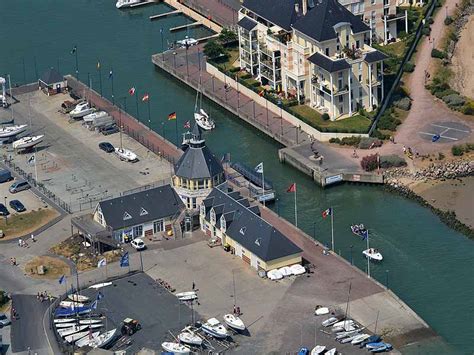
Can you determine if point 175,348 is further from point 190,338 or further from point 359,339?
point 359,339

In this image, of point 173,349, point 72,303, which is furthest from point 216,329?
point 72,303

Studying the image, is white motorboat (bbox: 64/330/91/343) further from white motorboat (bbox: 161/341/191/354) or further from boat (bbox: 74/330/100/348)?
white motorboat (bbox: 161/341/191/354)

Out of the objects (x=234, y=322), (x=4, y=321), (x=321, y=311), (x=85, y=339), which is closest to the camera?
(x=85, y=339)

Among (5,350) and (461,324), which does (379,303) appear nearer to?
(461,324)

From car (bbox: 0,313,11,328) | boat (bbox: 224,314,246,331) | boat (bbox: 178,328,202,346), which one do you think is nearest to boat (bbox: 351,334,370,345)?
boat (bbox: 224,314,246,331)

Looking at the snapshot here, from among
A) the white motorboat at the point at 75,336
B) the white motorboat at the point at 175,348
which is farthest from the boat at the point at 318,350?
the white motorboat at the point at 75,336

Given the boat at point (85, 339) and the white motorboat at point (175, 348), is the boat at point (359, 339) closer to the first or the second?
the white motorboat at point (175, 348)

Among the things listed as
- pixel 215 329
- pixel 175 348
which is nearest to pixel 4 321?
pixel 175 348
